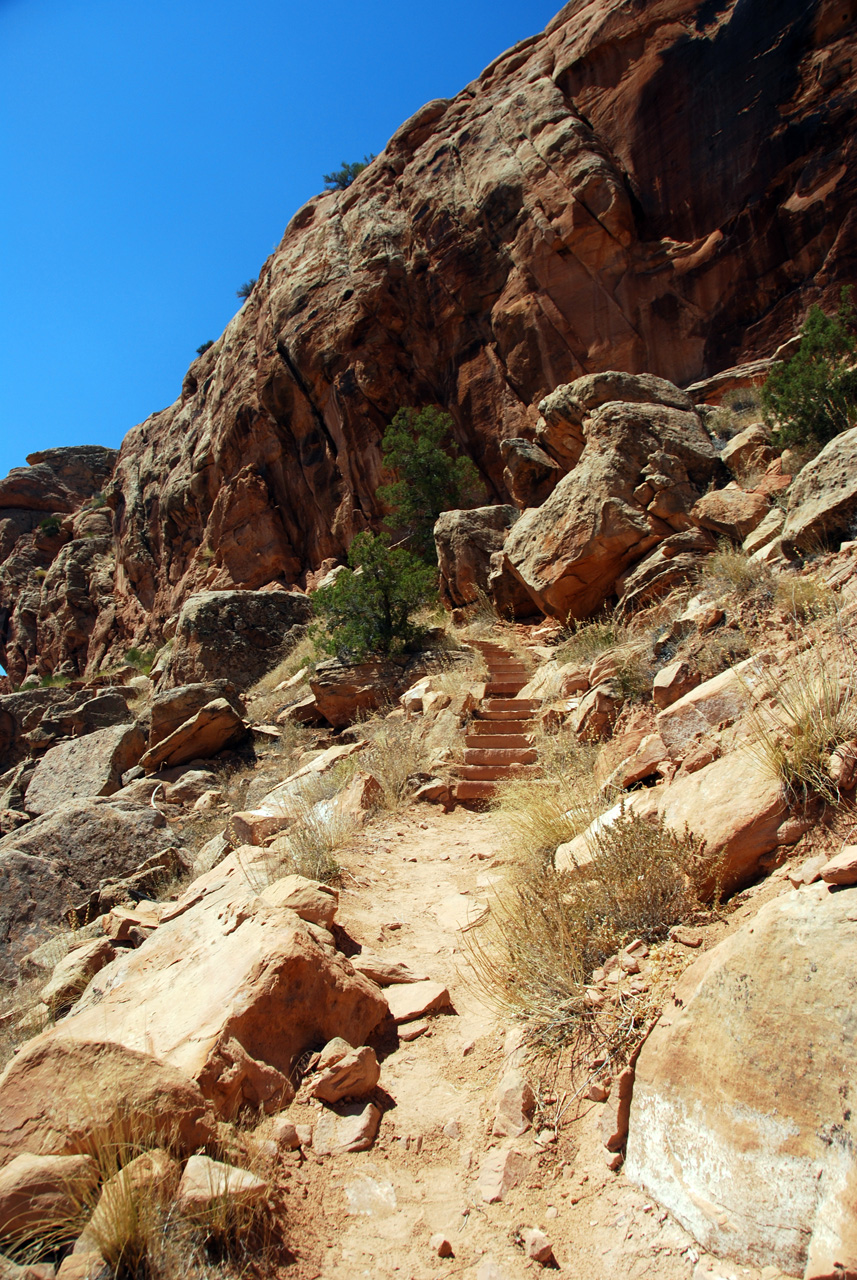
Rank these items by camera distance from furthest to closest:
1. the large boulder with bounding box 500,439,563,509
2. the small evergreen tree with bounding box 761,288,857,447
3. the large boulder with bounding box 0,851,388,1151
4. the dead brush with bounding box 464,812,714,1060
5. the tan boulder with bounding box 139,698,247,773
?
1. the large boulder with bounding box 500,439,563,509
2. the tan boulder with bounding box 139,698,247,773
3. the small evergreen tree with bounding box 761,288,857,447
4. the dead brush with bounding box 464,812,714,1060
5. the large boulder with bounding box 0,851,388,1151

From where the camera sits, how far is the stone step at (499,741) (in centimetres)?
750

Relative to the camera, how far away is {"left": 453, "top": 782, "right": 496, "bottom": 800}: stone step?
6633 mm

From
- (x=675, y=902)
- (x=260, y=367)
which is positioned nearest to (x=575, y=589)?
(x=675, y=902)

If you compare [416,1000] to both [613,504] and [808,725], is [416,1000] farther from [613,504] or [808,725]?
[613,504]

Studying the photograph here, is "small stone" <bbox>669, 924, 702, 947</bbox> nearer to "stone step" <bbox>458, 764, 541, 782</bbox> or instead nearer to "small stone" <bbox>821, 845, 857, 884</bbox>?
"small stone" <bbox>821, 845, 857, 884</bbox>

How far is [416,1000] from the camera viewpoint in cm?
317

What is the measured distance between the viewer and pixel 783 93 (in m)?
14.8

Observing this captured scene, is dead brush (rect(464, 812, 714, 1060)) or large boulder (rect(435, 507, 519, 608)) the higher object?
large boulder (rect(435, 507, 519, 608))

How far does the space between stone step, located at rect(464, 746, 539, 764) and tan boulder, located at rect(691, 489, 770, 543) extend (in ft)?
12.0

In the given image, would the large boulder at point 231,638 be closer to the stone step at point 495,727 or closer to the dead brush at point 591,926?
the stone step at point 495,727

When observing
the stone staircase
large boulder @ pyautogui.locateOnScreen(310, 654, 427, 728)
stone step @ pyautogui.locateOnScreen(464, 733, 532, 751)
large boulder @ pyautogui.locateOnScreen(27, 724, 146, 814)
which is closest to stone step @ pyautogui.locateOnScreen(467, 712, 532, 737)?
the stone staircase

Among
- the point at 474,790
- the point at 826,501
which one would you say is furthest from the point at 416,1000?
the point at 826,501

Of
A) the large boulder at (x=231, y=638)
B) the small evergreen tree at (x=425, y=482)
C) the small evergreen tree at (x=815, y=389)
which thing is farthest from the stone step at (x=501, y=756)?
the small evergreen tree at (x=425, y=482)

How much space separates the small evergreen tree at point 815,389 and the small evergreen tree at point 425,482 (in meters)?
9.02
